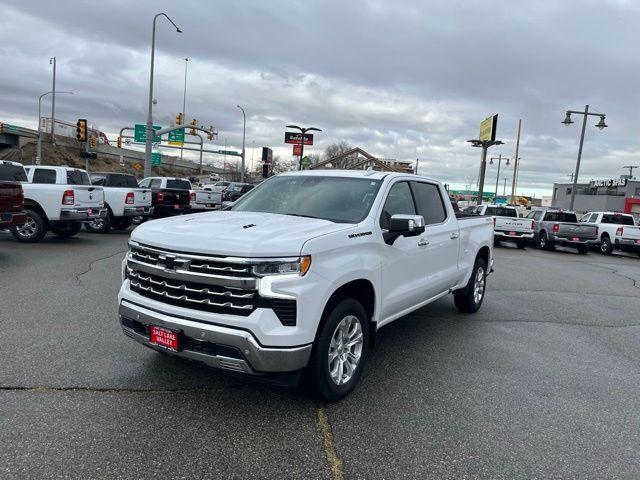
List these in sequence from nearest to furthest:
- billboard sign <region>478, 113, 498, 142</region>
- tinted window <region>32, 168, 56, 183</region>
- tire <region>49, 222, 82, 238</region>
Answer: tinted window <region>32, 168, 56, 183</region>
tire <region>49, 222, 82, 238</region>
billboard sign <region>478, 113, 498, 142</region>

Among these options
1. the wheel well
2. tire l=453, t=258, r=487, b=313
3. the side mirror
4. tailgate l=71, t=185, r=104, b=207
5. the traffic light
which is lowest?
tire l=453, t=258, r=487, b=313

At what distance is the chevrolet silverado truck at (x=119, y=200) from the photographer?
49.0ft

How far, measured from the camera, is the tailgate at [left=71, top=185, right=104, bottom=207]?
39.7 ft

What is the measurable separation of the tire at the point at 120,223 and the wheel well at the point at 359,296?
13.6 metres

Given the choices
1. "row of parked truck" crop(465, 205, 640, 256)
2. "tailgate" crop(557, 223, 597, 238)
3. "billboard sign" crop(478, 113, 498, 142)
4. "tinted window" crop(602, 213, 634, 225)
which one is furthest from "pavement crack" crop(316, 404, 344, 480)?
"billboard sign" crop(478, 113, 498, 142)

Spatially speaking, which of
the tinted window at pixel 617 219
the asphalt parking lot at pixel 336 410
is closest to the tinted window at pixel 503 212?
the tinted window at pixel 617 219

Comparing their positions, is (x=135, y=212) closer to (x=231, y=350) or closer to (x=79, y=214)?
(x=79, y=214)

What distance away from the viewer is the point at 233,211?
5.04m

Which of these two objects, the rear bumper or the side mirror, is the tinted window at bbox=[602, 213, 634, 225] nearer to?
the side mirror

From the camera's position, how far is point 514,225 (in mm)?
19516

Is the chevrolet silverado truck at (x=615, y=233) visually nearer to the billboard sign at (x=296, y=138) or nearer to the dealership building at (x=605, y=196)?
the billboard sign at (x=296, y=138)

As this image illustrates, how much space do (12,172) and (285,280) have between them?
10514 mm

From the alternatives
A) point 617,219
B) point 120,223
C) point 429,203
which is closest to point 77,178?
point 120,223

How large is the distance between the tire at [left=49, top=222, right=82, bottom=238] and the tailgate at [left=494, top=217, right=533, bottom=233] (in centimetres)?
1530
